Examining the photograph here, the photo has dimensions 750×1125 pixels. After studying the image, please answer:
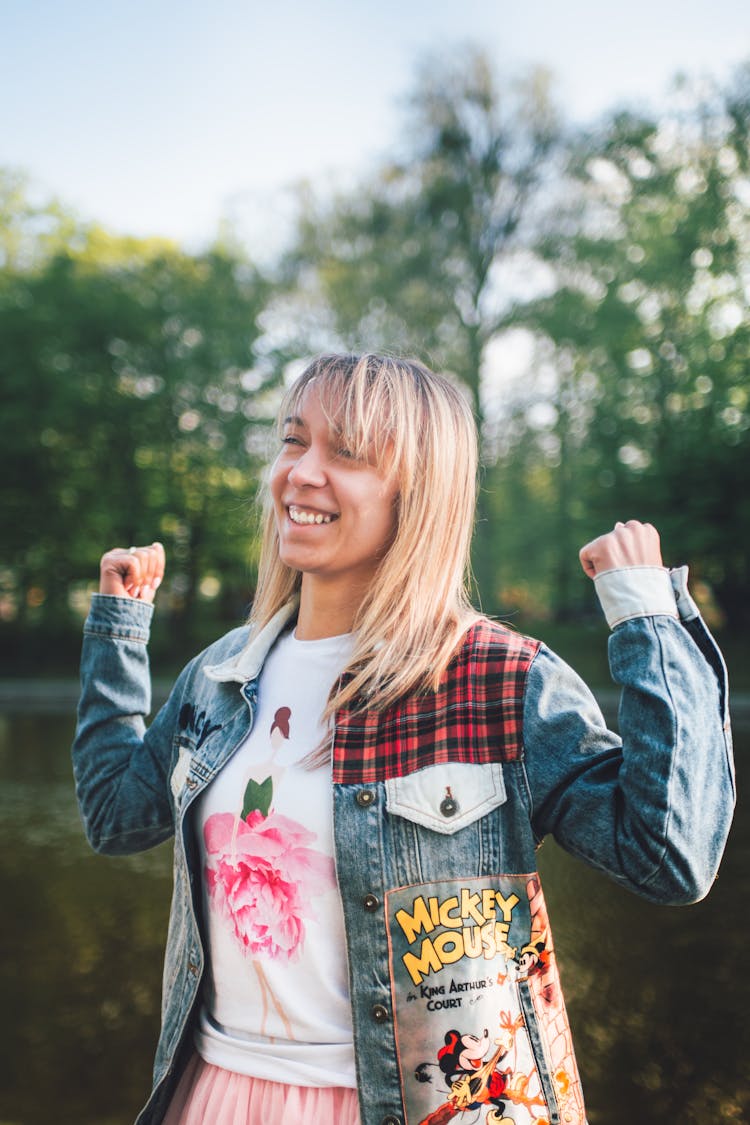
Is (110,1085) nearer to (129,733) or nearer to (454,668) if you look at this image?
(129,733)

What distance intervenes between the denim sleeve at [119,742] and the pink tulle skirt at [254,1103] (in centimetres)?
48

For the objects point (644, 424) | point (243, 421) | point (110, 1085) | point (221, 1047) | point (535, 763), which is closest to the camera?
point (535, 763)

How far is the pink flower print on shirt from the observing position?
1.55 m

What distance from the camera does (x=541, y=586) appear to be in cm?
3127

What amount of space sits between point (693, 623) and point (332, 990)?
2.73 ft

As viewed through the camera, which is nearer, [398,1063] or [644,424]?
[398,1063]

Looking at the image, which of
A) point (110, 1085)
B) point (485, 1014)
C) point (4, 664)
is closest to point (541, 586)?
point (4, 664)

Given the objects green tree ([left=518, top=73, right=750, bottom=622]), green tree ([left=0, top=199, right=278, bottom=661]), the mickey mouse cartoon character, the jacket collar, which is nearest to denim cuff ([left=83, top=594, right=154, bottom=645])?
the jacket collar

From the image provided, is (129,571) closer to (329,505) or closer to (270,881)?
(329,505)

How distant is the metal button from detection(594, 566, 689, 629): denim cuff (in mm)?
376

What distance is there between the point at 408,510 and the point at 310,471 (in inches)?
7.5

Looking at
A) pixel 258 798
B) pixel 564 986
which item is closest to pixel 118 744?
pixel 258 798

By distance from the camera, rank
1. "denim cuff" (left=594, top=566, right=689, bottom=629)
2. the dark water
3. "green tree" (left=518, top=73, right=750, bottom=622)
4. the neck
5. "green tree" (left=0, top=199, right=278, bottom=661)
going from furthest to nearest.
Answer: "green tree" (left=0, top=199, right=278, bottom=661) < "green tree" (left=518, top=73, right=750, bottom=622) < the dark water < the neck < "denim cuff" (left=594, top=566, right=689, bottom=629)

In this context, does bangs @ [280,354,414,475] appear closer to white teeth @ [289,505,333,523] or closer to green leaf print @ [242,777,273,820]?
white teeth @ [289,505,333,523]
